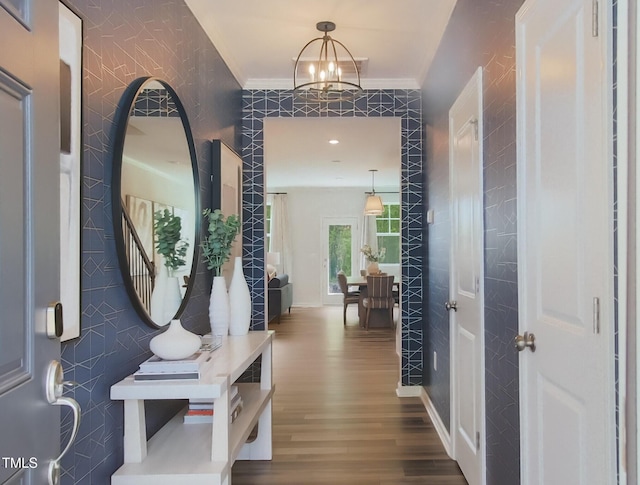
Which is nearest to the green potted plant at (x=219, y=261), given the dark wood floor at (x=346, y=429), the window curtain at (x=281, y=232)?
the dark wood floor at (x=346, y=429)

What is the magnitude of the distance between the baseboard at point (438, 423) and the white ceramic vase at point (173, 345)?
1802 mm

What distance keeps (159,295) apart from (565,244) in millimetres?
1618

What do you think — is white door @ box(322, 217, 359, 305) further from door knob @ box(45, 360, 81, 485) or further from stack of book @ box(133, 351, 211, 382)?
door knob @ box(45, 360, 81, 485)

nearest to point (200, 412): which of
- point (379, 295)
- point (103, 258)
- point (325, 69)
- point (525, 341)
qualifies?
point (103, 258)

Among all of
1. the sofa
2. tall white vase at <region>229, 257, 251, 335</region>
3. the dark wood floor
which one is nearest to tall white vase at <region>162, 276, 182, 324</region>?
tall white vase at <region>229, 257, 251, 335</region>

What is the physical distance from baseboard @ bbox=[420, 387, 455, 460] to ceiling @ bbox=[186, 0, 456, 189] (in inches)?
94.7

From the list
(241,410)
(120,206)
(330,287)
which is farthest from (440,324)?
(330,287)

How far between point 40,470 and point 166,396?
0.79 metres

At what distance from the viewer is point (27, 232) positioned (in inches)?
34.3

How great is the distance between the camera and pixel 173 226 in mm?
2191

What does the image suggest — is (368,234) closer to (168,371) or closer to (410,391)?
(410,391)

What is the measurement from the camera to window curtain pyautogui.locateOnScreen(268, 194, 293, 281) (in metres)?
10.3

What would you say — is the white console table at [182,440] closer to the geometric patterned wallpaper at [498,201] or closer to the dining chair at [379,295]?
the geometric patterned wallpaper at [498,201]

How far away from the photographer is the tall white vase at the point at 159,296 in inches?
79.0
